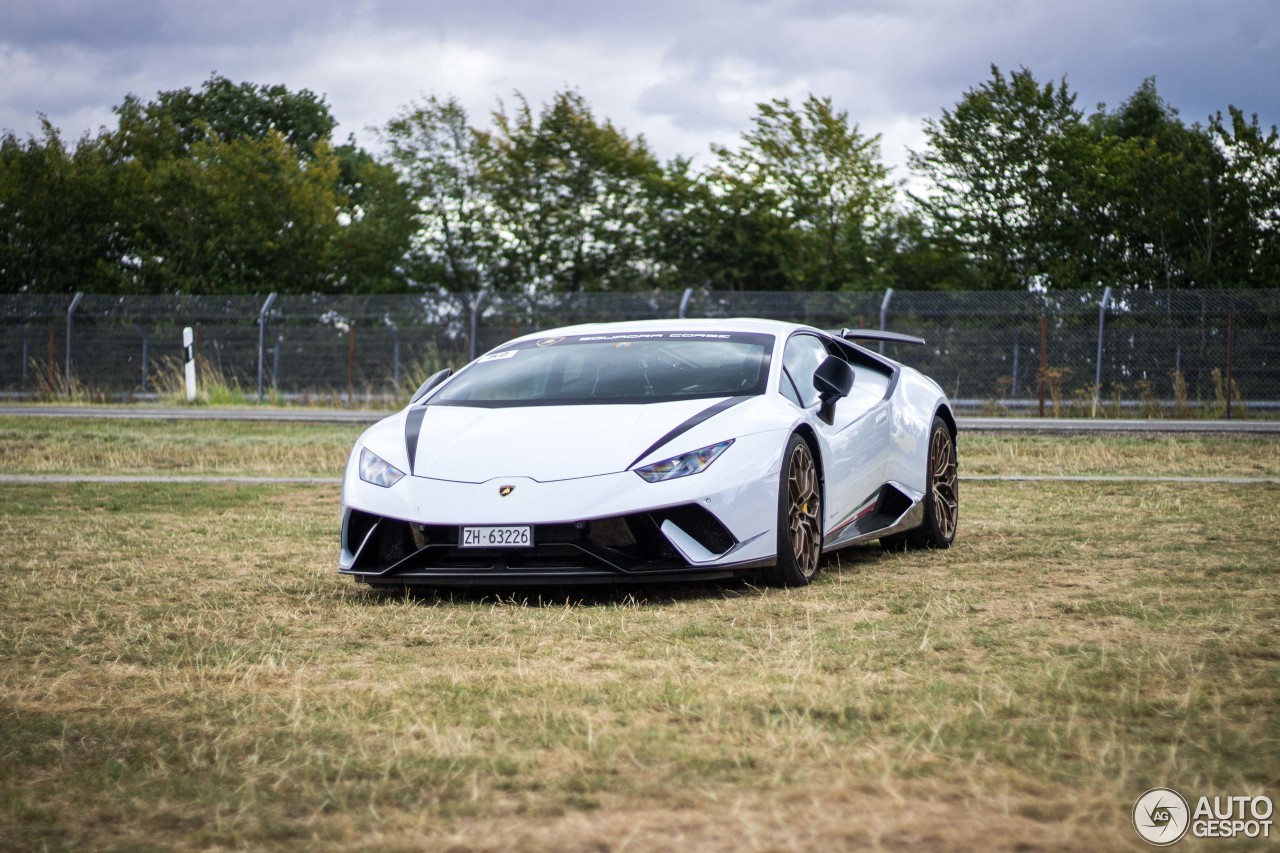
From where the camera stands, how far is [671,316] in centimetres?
2644

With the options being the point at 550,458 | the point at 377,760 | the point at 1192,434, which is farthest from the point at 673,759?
the point at 1192,434

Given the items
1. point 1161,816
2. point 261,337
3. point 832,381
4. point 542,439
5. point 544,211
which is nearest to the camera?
point 1161,816

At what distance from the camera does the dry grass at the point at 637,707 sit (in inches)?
128

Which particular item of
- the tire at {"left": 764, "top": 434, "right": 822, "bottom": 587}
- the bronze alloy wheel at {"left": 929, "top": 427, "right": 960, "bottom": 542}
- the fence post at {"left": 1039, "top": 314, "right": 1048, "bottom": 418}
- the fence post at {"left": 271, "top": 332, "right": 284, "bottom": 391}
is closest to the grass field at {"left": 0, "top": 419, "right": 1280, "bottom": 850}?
the tire at {"left": 764, "top": 434, "right": 822, "bottom": 587}

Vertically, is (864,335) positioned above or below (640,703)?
above

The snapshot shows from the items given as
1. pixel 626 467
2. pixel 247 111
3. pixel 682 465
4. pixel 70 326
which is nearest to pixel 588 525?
pixel 626 467

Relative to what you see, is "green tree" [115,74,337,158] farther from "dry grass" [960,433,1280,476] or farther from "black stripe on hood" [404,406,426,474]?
"black stripe on hood" [404,406,426,474]

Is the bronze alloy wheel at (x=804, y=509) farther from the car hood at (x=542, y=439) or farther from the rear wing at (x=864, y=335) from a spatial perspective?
the rear wing at (x=864, y=335)

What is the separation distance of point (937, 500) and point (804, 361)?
1.31 meters

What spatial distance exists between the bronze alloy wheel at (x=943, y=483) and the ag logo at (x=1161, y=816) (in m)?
5.20

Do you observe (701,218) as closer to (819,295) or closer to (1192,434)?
(819,295)

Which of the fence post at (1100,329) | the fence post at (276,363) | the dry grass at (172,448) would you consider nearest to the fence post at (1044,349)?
the fence post at (1100,329)

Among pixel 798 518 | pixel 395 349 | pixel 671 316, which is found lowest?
pixel 798 518

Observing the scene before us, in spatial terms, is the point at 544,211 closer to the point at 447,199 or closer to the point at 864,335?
the point at 447,199
